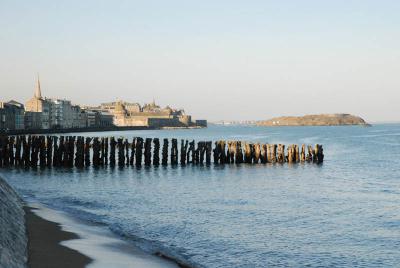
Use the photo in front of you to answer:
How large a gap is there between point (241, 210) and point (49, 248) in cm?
1042

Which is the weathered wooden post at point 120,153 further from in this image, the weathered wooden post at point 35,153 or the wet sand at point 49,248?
the wet sand at point 49,248

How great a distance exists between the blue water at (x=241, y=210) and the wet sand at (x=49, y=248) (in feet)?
6.85

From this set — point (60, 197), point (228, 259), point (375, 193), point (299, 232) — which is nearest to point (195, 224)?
point (299, 232)

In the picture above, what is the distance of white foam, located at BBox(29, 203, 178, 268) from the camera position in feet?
38.8

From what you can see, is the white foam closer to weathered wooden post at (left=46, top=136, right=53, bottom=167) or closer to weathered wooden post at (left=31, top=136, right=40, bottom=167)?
weathered wooden post at (left=46, top=136, right=53, bottom=167)

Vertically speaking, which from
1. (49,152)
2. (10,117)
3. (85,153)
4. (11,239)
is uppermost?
(10,117)

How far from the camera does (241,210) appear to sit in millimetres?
21500

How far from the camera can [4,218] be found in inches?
490

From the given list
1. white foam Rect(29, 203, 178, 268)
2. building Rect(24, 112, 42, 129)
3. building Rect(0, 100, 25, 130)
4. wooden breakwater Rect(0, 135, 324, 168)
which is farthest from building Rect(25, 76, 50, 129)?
white foam Rect(29, 203, 178, 268)

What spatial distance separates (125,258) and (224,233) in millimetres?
4995

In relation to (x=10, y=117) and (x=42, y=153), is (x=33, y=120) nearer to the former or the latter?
(x=10, y=117)

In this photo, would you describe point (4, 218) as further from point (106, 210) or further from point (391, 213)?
point (391, 213)

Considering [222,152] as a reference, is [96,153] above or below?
above

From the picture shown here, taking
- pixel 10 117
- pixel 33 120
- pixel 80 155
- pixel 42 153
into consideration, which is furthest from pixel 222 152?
pixel 33 120
